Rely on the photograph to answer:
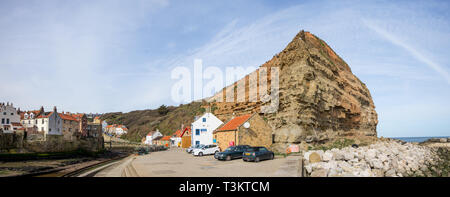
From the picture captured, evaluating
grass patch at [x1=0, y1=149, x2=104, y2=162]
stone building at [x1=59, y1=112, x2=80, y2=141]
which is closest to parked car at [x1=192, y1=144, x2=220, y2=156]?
grass patch at [x1=0, y1=149, x2=104, y2=162]

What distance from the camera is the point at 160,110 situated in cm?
15288

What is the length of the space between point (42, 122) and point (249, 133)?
52.2 m

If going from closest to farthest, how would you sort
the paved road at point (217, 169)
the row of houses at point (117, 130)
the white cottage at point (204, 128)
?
the paved road at point (217, 169) → the white cottage at point (204, 128) → the row of houses at point (117, 130)

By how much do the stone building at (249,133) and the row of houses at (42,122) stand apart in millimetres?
32758

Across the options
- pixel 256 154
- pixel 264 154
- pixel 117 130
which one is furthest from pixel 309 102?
pixel 117 130

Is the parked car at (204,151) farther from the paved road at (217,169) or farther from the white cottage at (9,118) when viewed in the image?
the white cottage at (9,118)

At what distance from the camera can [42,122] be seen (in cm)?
5909

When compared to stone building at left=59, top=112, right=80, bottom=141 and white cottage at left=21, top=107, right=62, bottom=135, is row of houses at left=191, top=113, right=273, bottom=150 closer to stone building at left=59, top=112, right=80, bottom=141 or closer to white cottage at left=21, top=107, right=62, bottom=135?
white cottage at left=21, top=107, right=62, bottom=135

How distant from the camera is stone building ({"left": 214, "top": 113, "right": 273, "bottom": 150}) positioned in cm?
3556

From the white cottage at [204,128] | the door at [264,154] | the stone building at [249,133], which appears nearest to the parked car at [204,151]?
the stone building at [249,133]

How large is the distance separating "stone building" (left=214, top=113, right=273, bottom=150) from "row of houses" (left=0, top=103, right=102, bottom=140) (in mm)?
32758

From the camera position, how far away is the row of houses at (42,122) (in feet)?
174
